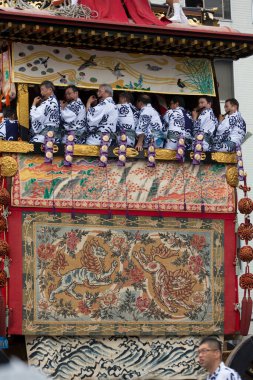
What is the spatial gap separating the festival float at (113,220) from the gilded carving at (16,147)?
0.02 m

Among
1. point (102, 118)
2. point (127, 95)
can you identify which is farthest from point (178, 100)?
point (102, 118)

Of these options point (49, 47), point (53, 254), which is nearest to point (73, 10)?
point (49, 47)

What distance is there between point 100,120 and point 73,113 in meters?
0.37

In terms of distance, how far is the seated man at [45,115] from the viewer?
51.9ft

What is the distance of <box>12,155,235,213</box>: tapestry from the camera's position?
15719 mm

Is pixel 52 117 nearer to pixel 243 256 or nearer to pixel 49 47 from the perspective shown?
pixel 49 47

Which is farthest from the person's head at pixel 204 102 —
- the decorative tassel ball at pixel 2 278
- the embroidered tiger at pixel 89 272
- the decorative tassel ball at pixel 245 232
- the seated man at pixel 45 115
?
the decorative tassel ball at pixel 2 278

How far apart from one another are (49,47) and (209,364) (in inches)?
275

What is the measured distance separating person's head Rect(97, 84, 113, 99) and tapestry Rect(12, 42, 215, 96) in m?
0.23

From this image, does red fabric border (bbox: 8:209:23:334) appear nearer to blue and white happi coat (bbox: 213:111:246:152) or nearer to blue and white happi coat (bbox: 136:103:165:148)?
blue and white happi coat (bbox: 136:103:165:148)

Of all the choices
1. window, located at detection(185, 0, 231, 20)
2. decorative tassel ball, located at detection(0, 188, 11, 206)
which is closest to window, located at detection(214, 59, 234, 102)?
window, located at detection(185, 0, 231, 20)

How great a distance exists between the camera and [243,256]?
54.5 ft

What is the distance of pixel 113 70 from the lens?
16.7m

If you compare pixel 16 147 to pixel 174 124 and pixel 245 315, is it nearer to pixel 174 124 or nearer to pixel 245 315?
pixel 174 124
